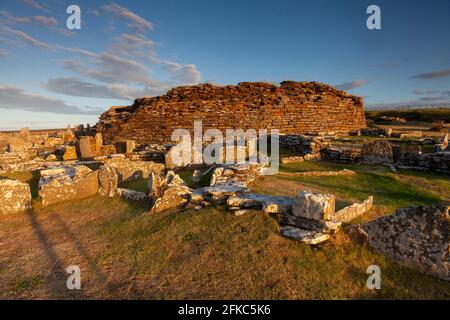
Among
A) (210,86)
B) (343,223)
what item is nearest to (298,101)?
(210,86)

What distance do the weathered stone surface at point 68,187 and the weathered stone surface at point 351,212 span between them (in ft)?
20.4

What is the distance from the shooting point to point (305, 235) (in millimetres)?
4066

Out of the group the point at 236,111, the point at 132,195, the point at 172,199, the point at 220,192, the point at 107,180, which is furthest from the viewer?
the point at 236,111

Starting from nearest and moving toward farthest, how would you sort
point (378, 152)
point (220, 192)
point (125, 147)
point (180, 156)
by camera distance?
point (220, 192)
point (180, 156)
point (378, 152)
point (125, 147)

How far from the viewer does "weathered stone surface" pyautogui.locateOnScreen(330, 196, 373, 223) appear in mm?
4617

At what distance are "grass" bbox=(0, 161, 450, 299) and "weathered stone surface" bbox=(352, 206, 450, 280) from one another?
0.50 feet

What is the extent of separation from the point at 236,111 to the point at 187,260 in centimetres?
1597

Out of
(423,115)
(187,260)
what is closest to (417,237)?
(187,260)

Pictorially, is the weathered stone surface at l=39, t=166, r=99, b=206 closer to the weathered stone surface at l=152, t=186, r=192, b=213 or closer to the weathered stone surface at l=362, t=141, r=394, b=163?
the weathered stone surface at l=152, t=186, r=192, b=213

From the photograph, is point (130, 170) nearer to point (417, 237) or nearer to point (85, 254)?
point (85, 254)

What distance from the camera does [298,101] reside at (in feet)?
63.9

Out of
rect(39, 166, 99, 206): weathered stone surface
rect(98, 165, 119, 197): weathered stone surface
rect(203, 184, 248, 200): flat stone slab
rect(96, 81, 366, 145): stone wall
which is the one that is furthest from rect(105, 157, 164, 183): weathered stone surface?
rect(96, 81, 366, 145): stone wall

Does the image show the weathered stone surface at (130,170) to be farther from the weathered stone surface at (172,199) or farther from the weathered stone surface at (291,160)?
the weathered stone surface at (291,160)
